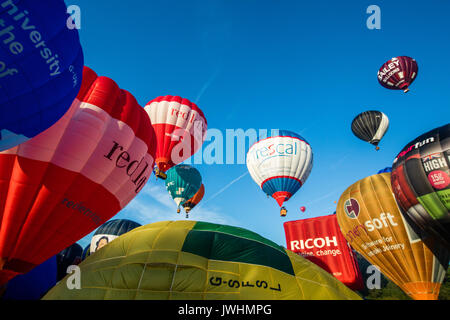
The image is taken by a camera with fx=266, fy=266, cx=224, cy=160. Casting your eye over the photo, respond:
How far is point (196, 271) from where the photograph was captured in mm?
3932

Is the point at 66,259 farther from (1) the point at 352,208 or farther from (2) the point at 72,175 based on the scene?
(1) the point at 352,208

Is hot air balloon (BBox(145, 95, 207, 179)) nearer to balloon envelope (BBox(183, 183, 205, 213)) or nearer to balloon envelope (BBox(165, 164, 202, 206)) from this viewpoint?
balloon envelope (BBox(165, 164, 202, 206))

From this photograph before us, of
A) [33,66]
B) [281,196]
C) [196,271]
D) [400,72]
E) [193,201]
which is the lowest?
[196,271]

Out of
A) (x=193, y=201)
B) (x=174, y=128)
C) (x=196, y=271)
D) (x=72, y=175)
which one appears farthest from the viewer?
(x=193, y=201)

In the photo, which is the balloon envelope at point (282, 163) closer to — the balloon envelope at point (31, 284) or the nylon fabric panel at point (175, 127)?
the nylon fabric panel at point (175, 127)

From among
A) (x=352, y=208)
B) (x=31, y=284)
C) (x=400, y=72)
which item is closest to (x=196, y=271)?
(x=31, y=284)

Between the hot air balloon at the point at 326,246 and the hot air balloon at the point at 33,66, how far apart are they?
51.3 feet

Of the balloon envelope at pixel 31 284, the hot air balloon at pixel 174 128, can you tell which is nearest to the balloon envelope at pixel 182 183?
the hot air balloon at pixel 174 128

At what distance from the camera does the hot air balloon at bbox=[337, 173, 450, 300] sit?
990 cm

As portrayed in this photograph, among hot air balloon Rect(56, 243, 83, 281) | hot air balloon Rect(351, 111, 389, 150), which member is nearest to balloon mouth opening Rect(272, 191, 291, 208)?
hot air balloon Rect(351, 111, 389, 150)

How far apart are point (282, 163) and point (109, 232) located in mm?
12852

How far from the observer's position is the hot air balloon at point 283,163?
58.2 feet
